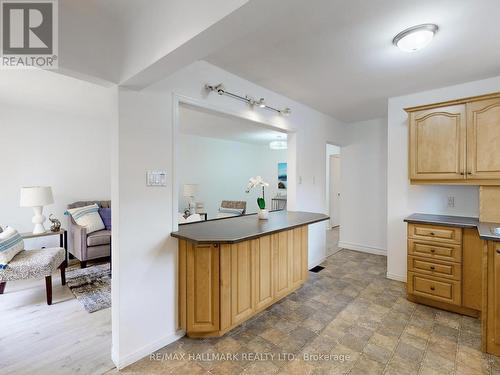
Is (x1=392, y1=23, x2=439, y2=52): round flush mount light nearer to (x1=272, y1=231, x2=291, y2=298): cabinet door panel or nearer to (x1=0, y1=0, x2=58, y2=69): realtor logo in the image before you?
(x1=272, y1=231, x2=291, y2=298): cabinet door panel

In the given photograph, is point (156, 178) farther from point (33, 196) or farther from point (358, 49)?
point (33, 196)

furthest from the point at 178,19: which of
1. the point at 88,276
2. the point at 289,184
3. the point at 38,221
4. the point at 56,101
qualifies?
the point at 38,221

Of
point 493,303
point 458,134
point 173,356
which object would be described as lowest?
point 173,356

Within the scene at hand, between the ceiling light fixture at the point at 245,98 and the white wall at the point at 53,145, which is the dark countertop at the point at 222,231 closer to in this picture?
the ceiling light fixture at the point at 245,98

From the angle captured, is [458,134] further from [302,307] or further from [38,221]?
[38,221]

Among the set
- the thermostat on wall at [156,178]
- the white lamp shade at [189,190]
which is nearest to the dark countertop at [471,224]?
the thermostat on wall at [156,178]

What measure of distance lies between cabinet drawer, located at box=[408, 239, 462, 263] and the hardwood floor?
9.98 feet

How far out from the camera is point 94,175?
14.3ft

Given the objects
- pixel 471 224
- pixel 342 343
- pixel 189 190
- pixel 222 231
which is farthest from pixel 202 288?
pixel 189 190

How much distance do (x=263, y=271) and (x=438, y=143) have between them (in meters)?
2.38

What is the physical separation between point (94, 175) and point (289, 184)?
350 centimetres

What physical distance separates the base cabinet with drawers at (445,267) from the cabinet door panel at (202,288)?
2.18 meters

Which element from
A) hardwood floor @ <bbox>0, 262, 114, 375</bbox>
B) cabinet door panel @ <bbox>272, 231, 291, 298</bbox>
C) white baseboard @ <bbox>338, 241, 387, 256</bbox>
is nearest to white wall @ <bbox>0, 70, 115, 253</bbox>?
hardwood floor @ <bbox>0, 262, 114, 375</bbox>

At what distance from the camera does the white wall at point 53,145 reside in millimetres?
3277
